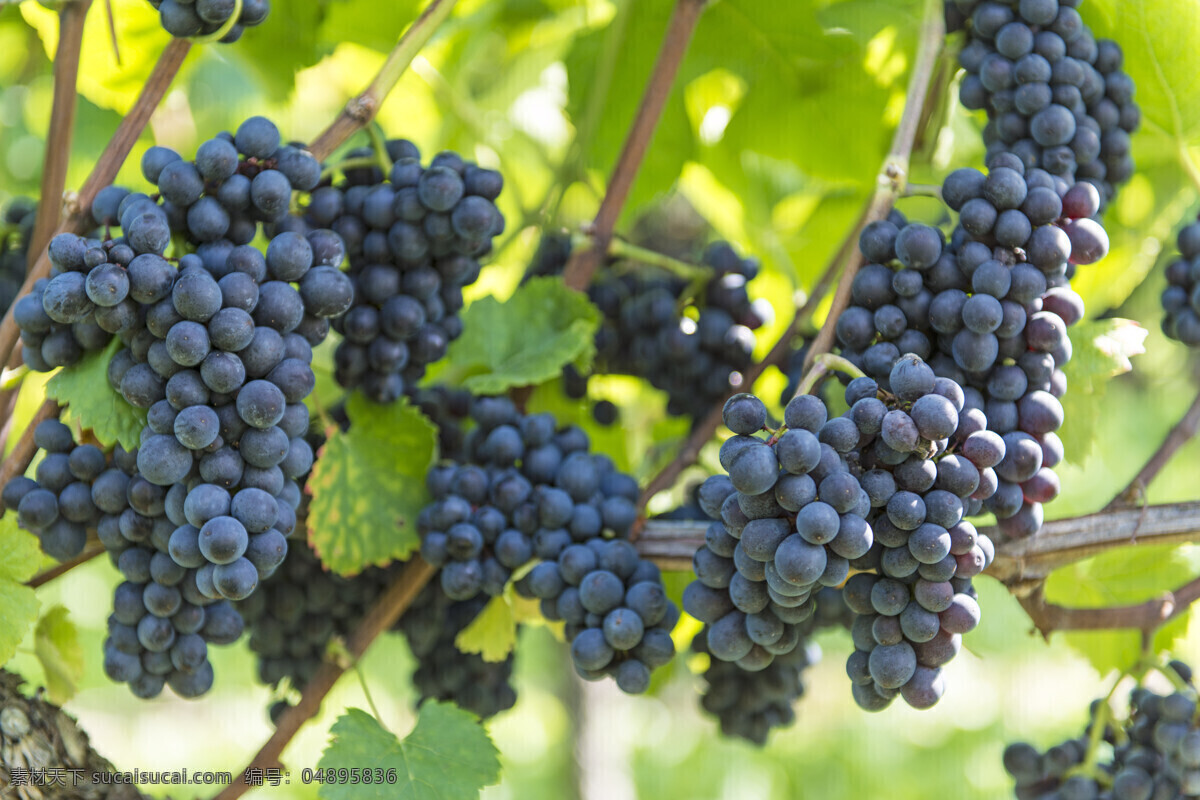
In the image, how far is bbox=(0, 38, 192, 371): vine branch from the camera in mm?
869

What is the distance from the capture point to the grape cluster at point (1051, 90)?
3.05 ft

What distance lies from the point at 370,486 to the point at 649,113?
0.53m

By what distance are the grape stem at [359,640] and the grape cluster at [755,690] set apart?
33 cm

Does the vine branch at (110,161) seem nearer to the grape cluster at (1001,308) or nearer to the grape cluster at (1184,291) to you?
the grape cluster at (1001,308)

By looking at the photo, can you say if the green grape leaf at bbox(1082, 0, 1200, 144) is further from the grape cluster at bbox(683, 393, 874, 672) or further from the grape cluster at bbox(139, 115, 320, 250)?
the grape cluster at bbox(139, 115, 320, 250)

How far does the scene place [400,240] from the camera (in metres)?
0.95

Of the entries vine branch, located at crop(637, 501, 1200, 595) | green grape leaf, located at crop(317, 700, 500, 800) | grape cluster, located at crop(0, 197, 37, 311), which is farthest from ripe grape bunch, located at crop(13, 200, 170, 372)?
vine branch, located at crop(637, 501, 1200, 595)

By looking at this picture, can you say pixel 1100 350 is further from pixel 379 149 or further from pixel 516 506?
pixel 379 149

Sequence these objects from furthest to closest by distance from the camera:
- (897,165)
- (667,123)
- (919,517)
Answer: (667,123) < (897,165) < (919,517)

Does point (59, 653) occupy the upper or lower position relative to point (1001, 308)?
lower

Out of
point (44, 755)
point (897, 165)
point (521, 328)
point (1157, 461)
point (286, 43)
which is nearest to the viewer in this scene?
point (44, 755)

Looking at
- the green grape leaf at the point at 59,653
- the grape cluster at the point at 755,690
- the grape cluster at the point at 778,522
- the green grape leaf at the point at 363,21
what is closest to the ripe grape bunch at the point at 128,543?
the green grape leaf at the point at 59,653

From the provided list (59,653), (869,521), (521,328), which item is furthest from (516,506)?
(59,653)

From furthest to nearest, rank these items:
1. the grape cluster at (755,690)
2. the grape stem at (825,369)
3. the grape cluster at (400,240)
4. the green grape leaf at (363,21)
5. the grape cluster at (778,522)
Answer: the green grape leaf at (363,21) → the grape cluster at (755,690) → the grape cluster at (400,240) → the grape stem at (825,369) → the grape cluster at (778,522)
